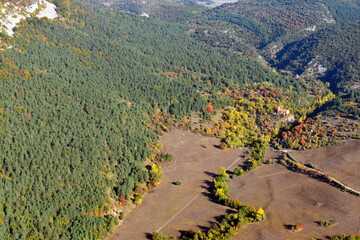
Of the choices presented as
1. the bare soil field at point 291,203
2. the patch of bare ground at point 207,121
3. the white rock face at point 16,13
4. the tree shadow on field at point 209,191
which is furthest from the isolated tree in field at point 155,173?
the white rock face at point 16,13

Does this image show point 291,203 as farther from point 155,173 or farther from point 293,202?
point 155,173

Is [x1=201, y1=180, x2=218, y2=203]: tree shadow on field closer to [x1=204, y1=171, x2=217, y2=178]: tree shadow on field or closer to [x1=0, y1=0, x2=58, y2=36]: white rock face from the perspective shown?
[x1=204, y1=171, x2=217, y2=178]: tree shadow on field

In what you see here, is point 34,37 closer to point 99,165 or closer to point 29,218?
point 99,165

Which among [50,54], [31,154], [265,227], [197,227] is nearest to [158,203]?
[197,227]

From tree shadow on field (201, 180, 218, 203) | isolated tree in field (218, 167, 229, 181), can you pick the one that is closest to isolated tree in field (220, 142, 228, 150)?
isolated tree in field (218, 167, 229, 181)

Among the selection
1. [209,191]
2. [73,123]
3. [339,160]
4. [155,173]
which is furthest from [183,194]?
[339,160]

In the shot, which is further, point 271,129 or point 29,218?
point 271,129
